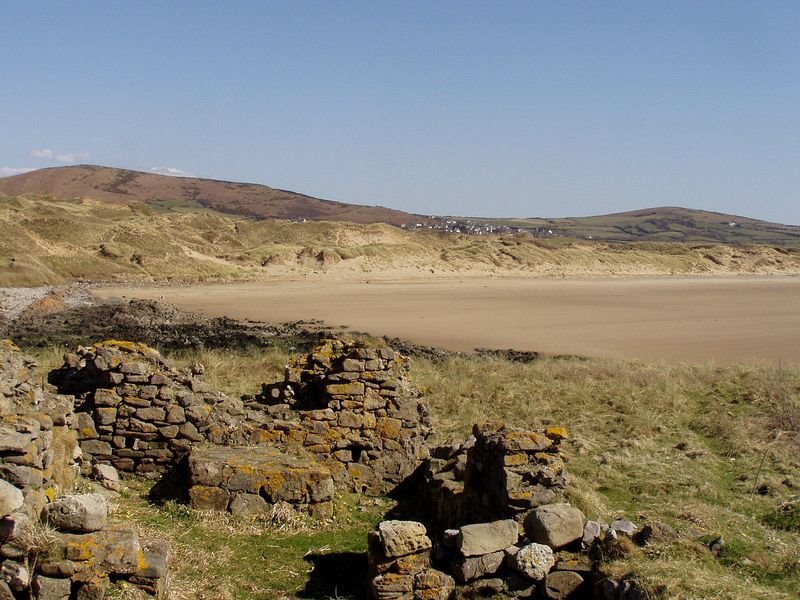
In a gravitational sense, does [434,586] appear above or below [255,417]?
below

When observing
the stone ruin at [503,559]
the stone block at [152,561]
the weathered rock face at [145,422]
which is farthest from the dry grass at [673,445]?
the weathered rock face at [145,422]

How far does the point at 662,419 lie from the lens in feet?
52.1

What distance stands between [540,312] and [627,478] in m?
29.5

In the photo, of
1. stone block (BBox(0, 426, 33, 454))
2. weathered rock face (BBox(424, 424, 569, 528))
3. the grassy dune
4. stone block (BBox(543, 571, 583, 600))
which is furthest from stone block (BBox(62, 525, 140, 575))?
the grassy dune

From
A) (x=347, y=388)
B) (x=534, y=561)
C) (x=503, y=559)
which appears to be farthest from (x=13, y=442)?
(x=347, y=388)

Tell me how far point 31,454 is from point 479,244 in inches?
2799

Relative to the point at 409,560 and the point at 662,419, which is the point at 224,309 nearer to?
the point at 662,419

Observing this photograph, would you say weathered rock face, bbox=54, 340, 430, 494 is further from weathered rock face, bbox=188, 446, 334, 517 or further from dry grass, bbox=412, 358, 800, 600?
dry grass, bbox=412, 358, 800, 600

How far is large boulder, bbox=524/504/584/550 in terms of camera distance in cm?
698

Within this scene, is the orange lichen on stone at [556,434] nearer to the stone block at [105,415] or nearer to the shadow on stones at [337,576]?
the shadow on stones at [337,576]

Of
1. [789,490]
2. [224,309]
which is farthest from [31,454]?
[224,309]

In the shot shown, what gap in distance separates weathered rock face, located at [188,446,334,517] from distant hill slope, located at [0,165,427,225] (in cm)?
12055

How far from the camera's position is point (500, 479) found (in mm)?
8734

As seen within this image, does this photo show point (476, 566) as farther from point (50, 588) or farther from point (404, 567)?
point (50, 588)
